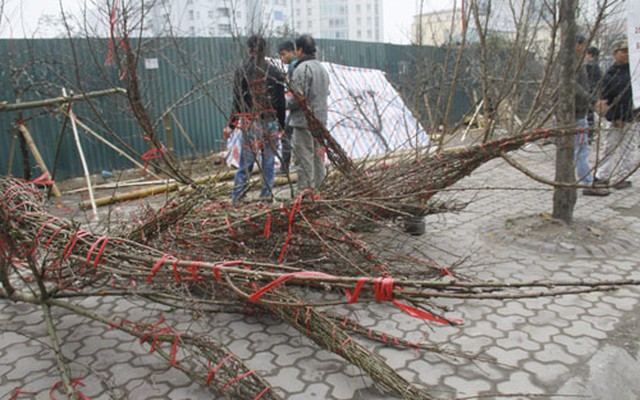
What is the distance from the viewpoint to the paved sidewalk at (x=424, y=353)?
8.09ft

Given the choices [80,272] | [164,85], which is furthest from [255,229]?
[164,85]

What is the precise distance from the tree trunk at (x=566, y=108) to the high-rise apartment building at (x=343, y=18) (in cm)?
7315

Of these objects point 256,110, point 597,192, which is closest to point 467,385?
point 256,110

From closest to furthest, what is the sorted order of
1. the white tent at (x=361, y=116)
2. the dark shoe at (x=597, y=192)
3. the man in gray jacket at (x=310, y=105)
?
1. the man in gray jacket at (x=310, y=105)
2. the dark shoe at (x=597, y=192)
3. the white tent at (x=361, y=116)

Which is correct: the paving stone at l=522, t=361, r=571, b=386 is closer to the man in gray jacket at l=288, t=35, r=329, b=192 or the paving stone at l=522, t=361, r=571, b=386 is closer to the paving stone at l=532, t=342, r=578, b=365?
the paving stone at l=532, t=342, r=578, b=365

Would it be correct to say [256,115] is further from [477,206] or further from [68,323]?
[477,206]

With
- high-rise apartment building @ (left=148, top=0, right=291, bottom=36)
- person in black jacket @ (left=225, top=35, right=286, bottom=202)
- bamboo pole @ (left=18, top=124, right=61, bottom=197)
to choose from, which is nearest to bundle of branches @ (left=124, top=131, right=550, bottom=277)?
person in black jacket @ (left=225, top=35, right=286, bottom=202)

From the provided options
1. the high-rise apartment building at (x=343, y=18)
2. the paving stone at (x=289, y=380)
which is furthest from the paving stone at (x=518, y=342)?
the high-rise apartment building at (x=343, y=18)

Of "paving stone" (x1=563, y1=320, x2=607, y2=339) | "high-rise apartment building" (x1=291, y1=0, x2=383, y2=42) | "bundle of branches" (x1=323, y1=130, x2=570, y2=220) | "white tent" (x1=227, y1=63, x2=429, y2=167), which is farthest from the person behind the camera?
"high-rise apartment building" (x1=291, y1=0, x2=383, y2=42)

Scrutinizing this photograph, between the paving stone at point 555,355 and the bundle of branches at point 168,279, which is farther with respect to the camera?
the paving stone at point 555,355

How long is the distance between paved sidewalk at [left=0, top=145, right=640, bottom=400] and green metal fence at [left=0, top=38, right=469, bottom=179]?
393cm

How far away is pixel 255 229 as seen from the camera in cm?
292

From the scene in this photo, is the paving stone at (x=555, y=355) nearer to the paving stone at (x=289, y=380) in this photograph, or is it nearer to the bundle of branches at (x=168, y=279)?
the bundle of branches at (x=168, y=279)

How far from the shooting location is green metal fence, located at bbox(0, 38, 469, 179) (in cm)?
782
